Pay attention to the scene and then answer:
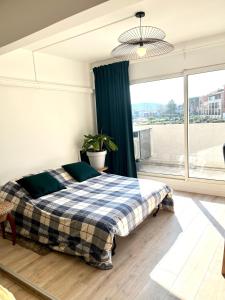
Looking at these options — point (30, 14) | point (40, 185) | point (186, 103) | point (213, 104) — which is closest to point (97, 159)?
point (40, 185)

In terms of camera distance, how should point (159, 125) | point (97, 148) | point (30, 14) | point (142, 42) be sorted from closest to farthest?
point (30, 14) → point (142, 42) → point (97, 148) → point (159, 125)

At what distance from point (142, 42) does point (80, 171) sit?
2137mm

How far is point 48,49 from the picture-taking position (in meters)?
3.61

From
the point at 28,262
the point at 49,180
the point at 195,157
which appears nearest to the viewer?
the point at 28,262

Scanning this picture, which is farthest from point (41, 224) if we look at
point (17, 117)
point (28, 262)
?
point (17, 117)

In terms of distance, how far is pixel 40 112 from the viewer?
12.4 ft

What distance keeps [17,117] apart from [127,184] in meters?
1.92

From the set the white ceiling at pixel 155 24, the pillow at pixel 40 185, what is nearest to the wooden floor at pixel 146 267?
the pillow at pixel 40 185

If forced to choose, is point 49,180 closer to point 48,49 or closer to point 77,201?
point 77,201

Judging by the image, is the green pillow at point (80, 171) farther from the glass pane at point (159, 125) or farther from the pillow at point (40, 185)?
the glass pane at point (159, 125)

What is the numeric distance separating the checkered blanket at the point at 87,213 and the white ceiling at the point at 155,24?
2.07 meters

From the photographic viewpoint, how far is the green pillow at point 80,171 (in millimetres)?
3620

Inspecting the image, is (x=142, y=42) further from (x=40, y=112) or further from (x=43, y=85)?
(x=40, y=112)

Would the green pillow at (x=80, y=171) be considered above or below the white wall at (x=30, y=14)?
below
